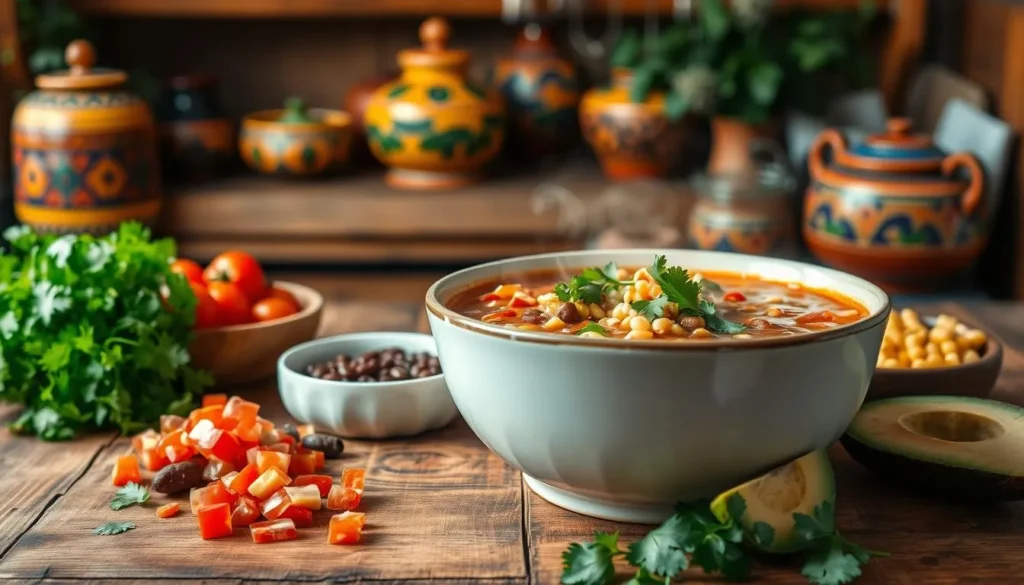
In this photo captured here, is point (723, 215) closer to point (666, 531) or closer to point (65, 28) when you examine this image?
point (65, 28)

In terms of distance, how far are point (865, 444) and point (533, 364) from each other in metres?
0.37

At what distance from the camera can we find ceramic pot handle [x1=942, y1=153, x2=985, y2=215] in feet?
9.37

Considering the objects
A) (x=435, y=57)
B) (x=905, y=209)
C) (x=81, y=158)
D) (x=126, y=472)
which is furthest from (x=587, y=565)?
(x=435, y=57)

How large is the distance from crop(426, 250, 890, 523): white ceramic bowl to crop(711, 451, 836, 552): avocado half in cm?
2

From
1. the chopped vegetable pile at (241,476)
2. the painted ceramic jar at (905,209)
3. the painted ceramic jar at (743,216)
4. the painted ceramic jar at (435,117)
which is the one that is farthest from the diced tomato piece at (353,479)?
the painted ceramic jar at (435,117)

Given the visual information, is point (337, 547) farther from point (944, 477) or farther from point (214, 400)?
point (944, 477)

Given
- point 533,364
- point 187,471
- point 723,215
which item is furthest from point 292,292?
point 723,215

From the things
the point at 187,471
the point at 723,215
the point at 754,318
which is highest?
the point at 754,318

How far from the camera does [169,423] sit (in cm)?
134

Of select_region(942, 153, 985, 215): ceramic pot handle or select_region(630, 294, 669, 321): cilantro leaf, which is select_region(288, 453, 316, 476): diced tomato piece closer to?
select_region(630, 294, 669, 321): cilantro leaf

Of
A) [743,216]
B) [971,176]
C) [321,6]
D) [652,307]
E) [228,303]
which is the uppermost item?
[321,6]

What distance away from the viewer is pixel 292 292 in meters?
1.75

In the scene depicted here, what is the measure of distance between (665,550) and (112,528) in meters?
0.50

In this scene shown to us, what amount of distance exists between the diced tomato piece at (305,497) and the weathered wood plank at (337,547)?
0.01 metres
